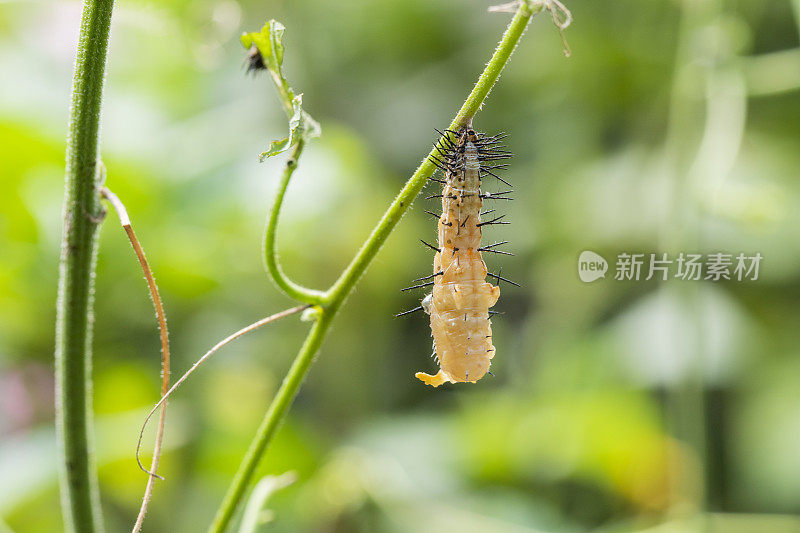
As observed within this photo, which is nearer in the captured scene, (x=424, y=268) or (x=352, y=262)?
(x=352, y=262)

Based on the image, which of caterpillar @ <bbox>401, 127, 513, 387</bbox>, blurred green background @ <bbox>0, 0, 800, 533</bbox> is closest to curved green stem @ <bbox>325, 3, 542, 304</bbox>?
caterpillar @ <bbox>401, 127, 513, 387</bbox>

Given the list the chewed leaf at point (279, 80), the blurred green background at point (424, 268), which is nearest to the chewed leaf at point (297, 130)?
the chewed leaf at point (279, 80)

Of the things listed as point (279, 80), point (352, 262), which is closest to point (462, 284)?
point (352, 262)

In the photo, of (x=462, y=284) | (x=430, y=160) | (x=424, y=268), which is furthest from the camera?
(x=424, y=268)

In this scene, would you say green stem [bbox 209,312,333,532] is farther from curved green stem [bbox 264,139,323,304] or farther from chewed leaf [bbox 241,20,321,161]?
chewed leaf [bbox 241,20,321,161]

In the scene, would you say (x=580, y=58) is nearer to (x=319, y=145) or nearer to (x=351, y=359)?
(x=319, y=145)

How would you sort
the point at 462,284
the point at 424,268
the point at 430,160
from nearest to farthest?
the point at 430,160, the point at 462,284, the point at 424,268

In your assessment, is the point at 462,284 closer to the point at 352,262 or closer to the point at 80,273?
the point at 352,262
